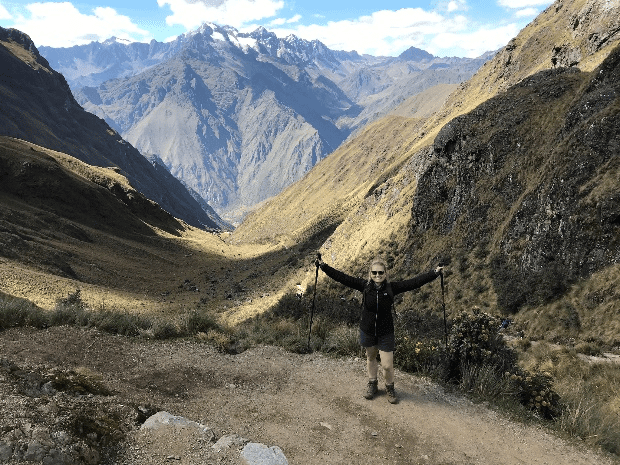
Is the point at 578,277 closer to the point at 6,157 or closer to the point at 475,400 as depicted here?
the point at 475,400

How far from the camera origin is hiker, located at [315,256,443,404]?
25.0ft

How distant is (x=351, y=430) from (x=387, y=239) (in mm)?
27399

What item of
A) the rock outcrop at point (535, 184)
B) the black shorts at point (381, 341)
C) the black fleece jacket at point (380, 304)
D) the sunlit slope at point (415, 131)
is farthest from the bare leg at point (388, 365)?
the sunlit slope at point (415, 131)

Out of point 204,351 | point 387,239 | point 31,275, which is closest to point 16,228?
point 31,275

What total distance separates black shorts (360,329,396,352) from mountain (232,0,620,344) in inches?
428

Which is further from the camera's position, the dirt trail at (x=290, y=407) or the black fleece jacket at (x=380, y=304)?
the black fleece jacket at (x=380, y=304)

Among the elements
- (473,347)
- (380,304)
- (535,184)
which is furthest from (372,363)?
(535,184)

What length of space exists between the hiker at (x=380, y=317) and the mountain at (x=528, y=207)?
35.4 feet

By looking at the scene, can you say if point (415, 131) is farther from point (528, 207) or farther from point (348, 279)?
point (348, 279)

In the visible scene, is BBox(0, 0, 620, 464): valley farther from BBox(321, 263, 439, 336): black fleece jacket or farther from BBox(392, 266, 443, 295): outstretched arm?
BBox(392, 266, 443, 295): outstretched arm

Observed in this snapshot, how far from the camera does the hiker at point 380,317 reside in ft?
25.0

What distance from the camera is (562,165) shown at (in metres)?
20.0

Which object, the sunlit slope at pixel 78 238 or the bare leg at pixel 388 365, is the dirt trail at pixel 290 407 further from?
the sunlit slope at pixel 78 238

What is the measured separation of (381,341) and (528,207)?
17715mm
